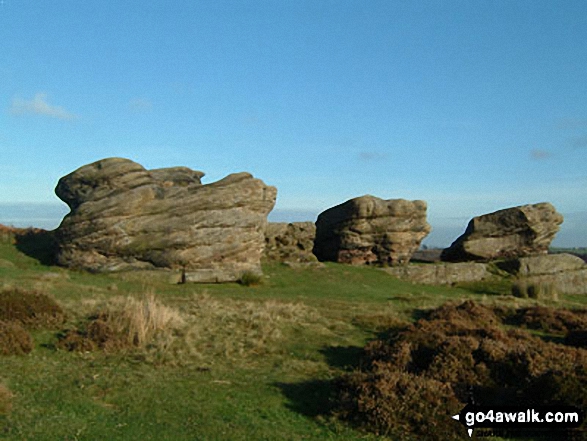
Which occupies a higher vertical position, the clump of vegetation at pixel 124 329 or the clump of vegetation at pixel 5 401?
the clump of vegetation at pixel 124 329

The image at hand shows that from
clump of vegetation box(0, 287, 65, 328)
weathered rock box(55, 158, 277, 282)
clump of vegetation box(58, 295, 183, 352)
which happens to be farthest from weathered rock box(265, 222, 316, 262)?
clump of vegetation box(0, 287, 65, 328)

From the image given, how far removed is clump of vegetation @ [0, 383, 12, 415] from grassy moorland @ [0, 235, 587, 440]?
3 cm

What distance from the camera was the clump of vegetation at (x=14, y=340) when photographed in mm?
13211

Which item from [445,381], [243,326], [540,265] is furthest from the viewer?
[540,265]

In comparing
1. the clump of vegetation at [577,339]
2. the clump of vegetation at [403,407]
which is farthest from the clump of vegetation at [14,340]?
the clump of vegetation at [577,339]

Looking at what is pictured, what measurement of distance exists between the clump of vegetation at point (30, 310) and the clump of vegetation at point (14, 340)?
128 centimetres

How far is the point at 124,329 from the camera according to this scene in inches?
605

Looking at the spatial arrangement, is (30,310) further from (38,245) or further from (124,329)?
(38,245)

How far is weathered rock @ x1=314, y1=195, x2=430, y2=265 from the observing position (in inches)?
1804

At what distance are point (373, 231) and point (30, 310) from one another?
3323cm

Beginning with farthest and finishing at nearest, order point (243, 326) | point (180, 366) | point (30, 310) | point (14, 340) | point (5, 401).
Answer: point (243, 326) < point (30, 310) < point (14, 340) < point (180, 366) < point (5, 401)

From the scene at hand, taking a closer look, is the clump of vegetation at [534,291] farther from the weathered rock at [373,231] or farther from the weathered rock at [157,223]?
the weathered rock at [157,223]

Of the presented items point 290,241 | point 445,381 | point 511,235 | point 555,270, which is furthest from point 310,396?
point 511,235

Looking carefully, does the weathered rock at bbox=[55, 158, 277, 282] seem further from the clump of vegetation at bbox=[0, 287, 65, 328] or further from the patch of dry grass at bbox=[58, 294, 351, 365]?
the clump of vegetation at bbox=[0, 287, 65, 328]
